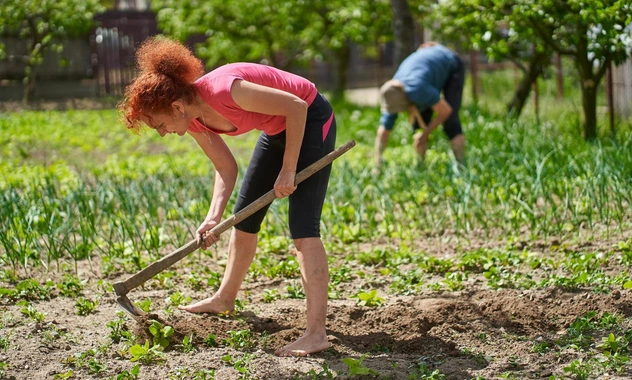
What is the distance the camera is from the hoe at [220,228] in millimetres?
3031

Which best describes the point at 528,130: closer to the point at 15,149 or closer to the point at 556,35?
the point at 556,35

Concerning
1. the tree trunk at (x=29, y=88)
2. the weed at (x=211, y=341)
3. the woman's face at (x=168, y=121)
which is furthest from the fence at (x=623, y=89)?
the tree trunk at (x=29, y=88)

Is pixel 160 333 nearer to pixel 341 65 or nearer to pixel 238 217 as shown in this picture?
pixel 238 217

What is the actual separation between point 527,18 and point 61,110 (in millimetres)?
9387

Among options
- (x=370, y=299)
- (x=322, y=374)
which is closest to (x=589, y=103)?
(x=370, y=299)

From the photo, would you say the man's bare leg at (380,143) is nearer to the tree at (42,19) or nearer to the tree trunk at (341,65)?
the tree at (42,19)

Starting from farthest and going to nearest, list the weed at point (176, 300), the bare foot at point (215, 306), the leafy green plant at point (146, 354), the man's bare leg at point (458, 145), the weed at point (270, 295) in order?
1. the man's bare leg at point (458, 145)
2. the weed at point (270, 295)
3. the weed at point (176, 300)
4. the bare foot at point (215, 306)
5. the leafy green plant at point (146, 354)

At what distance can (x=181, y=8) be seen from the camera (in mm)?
13234

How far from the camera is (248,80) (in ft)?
9.58

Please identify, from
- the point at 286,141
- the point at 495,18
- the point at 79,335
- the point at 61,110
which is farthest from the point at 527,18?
the point at 61,110

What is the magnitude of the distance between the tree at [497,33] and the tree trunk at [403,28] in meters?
0.66

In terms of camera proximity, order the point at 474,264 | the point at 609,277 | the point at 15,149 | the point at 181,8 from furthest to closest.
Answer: the point at 181,8, the point at 15,149, the point at 474,264, the point at 609,277

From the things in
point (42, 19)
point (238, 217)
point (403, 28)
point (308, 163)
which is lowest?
point (238, 217)

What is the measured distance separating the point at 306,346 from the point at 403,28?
22.7 ft
